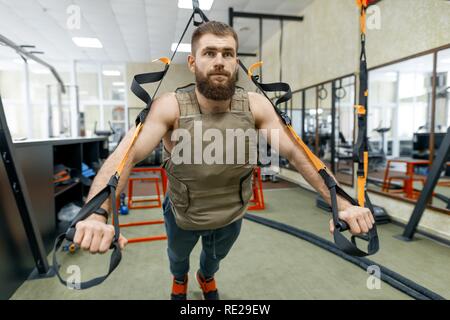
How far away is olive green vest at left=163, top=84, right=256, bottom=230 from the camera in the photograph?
132 centimetres

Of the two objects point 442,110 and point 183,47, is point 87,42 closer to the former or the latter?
point 183,47

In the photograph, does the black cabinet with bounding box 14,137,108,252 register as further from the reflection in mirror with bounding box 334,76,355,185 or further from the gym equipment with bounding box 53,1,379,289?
the reflection in mirror with bounding box 334,76,355,185

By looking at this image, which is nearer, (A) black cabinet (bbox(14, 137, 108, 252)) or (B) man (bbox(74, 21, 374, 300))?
(B) man (bbox(74, 21, 374, 300))

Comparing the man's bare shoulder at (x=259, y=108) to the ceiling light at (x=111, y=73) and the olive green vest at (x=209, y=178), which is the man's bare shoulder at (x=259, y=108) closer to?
the olive green vest at (x=209, y=178)

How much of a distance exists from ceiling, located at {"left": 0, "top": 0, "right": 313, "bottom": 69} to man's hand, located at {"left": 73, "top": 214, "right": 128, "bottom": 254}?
526cm

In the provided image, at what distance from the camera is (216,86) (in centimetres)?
124

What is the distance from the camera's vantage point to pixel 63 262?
8.50ft

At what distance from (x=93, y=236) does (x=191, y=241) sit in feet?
3.18

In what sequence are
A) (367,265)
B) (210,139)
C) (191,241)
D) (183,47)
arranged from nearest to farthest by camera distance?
(210,139)
(191,241)
(367,265)
(183,47)

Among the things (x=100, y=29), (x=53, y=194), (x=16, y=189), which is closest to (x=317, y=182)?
(x=16, y=189)

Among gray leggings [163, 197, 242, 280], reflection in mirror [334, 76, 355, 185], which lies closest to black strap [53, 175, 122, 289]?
gray leggings [163, 197, 242, 280]

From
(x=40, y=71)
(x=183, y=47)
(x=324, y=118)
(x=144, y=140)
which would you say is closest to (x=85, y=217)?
(x=144, y=140)

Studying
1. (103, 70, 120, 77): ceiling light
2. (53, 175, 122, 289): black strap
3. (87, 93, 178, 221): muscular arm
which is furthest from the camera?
(103, 70, 120, 77): ceiling light
